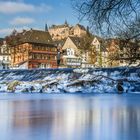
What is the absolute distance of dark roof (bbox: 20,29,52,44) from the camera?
89562mm

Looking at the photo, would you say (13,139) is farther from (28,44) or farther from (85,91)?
(28,44)

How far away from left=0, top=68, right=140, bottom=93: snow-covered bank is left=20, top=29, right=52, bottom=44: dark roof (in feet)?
173

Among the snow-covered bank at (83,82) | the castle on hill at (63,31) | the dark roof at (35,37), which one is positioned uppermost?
the castle on hill at (63,31)

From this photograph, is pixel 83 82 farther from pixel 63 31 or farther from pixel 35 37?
pixel 63 31

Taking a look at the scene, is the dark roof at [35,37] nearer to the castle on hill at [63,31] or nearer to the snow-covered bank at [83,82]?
the snow-covered bank at [83,82]

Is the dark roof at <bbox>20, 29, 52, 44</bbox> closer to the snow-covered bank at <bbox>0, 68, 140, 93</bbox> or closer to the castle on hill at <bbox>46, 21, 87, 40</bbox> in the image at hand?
the snow-covered bank at <bbox>0, 68, 140, 93</bbox>

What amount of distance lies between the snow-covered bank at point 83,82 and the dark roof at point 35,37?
52.6 meters

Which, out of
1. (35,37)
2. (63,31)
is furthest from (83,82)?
(63,31)

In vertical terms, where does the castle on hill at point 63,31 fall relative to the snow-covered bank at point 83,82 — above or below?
above

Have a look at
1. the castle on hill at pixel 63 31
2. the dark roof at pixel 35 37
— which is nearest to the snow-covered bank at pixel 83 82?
the dark roof at pixel 35 37

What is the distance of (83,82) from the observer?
31.9 metres

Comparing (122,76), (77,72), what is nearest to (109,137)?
(122,76)

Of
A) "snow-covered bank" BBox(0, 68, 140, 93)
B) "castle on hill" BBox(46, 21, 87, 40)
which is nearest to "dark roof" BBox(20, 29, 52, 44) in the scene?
"snow-covered bank" BBox(0, 68, 140, 93)

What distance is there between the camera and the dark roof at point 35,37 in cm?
8956
